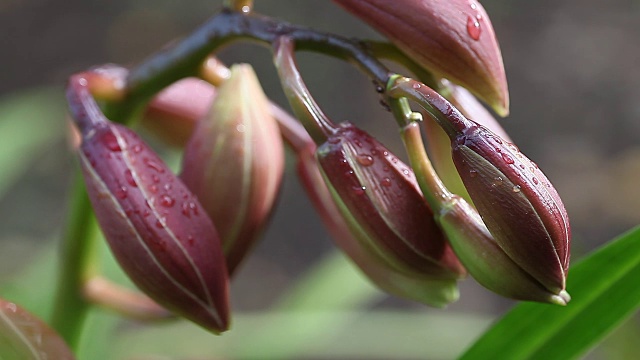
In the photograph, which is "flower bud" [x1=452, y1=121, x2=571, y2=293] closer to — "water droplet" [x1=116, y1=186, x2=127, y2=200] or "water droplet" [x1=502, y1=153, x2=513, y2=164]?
"water droplet" [x1=502, y1=153, x2=513, y2=164]

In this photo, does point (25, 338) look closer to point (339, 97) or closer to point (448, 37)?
point (448, 37)

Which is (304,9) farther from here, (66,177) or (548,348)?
(548,348)

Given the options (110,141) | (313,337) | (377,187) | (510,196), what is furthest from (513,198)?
(313,337)

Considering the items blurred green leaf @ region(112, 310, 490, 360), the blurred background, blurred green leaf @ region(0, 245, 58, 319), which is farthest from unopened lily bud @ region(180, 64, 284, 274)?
the blurred background

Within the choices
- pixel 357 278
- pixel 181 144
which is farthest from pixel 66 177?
pixel 181 144

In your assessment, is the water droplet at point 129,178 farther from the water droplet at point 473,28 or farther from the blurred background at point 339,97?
the blurred background at point 339,97
